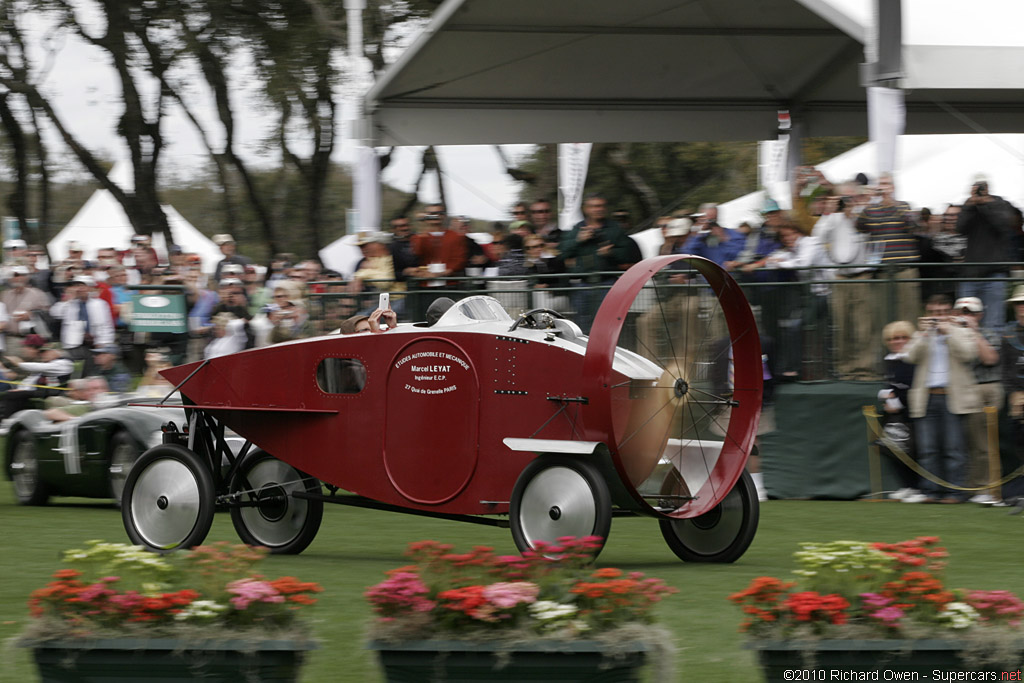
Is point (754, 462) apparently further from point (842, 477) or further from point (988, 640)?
point (988, 640)

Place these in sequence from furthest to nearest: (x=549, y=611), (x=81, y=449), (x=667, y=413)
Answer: (x=81, y=449) → (x=667, y=413) → (x=549, y=611)

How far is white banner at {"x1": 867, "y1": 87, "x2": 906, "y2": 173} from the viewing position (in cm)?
1445

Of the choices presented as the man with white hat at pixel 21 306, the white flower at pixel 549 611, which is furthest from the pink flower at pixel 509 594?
the man with white hat at pixel 21 306

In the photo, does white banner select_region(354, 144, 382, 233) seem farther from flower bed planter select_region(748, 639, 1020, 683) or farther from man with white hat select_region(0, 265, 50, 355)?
flower bed planter select_region(748, 639, 1020, 683)

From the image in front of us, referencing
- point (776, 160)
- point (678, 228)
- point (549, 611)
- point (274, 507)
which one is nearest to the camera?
point (549, 611)

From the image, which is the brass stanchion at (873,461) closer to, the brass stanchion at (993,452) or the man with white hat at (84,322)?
the brass stanchion at (993,452)

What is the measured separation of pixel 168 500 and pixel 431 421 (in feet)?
6.63

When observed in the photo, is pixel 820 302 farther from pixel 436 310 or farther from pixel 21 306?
pixel 21 306

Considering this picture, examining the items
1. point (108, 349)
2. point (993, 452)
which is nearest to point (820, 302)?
point (993, 452)

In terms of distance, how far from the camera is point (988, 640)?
4691mm

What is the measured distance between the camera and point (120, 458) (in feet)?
42.8

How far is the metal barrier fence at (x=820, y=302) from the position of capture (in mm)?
13844

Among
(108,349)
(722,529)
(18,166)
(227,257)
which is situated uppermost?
(18,166)

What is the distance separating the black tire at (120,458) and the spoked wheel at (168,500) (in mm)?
2547
